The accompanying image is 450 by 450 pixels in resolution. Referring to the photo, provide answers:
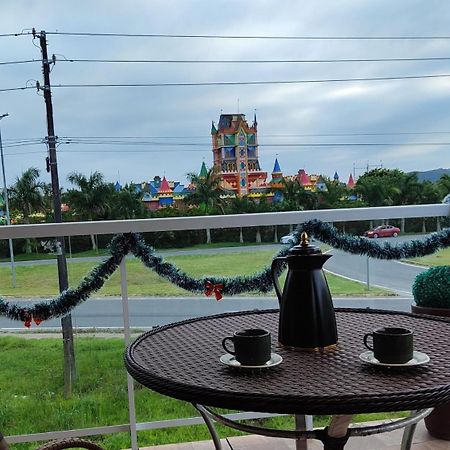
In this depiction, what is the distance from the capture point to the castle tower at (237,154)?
4.48 m

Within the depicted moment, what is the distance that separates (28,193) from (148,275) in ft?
6.73

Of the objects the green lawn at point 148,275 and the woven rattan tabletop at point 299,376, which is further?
the green lawn at point 148,275

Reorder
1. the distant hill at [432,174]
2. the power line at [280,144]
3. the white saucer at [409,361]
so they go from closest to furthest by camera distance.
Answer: the white saucer at [409,361], the distant hill at [432,174], the power line at [280,144]

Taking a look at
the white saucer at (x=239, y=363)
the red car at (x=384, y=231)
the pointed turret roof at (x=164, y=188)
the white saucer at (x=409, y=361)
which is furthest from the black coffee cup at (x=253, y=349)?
the pointed turret roof at (x=164, y=188)

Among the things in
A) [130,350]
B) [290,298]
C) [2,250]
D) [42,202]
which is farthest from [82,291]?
[42,202]

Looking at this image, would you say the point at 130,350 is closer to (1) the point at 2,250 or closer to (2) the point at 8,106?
(1) the point at 2,250

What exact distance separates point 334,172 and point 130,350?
10.4 ft

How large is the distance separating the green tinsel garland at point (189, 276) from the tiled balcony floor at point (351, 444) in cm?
76

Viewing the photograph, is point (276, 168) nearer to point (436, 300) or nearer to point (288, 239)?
point (288, 239)

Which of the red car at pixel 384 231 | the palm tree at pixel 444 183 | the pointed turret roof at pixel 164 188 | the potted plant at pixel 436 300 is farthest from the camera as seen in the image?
the pointed turret roof at pixel 164 188

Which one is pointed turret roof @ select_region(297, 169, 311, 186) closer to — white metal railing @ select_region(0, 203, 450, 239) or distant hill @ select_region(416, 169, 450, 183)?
distant hill @ select_region(416, 169, 450, 183)

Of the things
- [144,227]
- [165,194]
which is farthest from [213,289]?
[165,194]

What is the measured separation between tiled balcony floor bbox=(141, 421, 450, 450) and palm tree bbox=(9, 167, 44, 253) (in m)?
2.26

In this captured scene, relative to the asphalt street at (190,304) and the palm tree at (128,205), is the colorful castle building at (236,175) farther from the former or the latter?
the asphalt street at (190,304)
